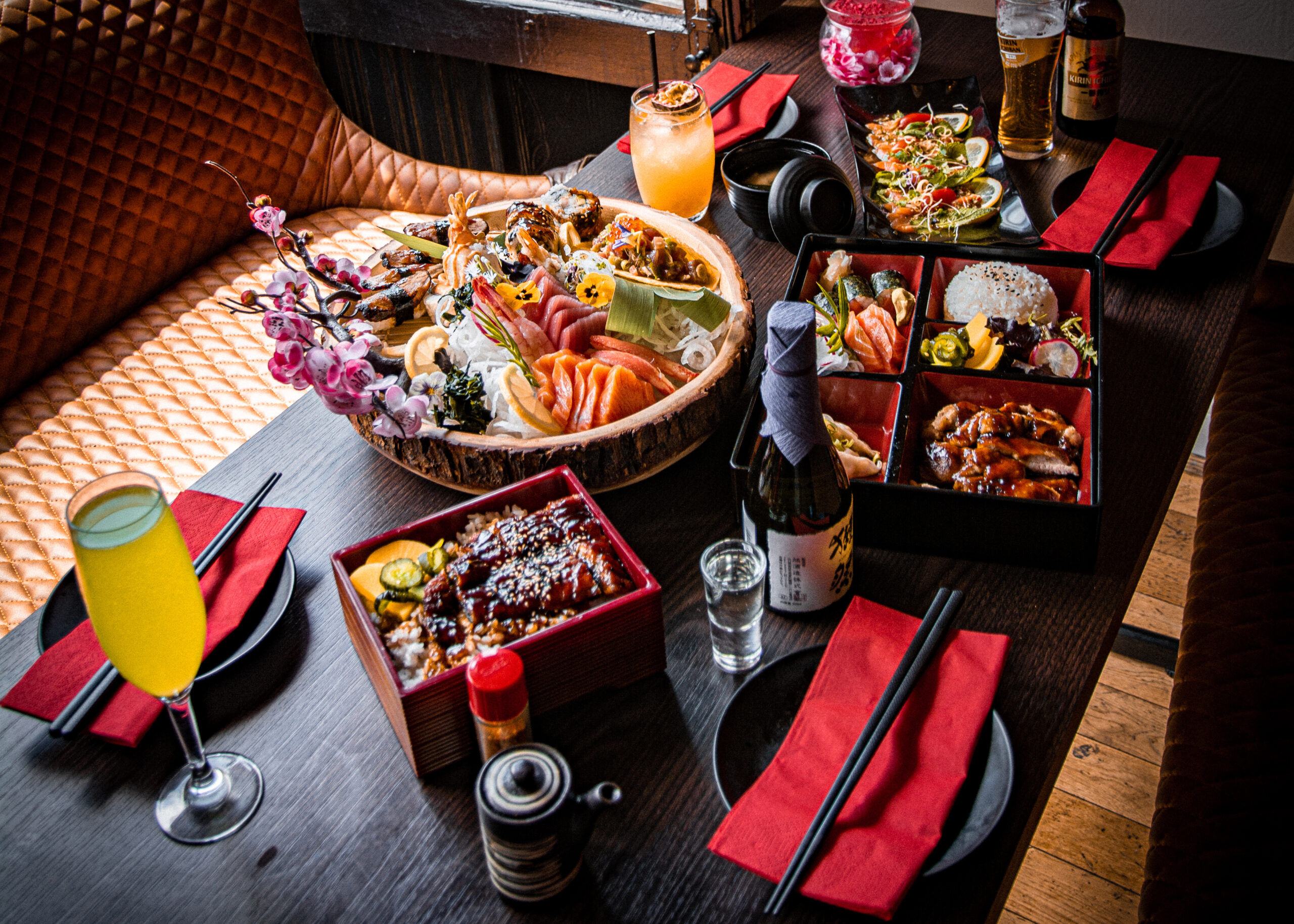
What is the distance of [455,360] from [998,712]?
88 centimetres

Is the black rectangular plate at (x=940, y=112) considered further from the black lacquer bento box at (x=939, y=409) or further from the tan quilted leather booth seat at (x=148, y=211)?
the tan quilted leather booth seat at (x=148, y=211)

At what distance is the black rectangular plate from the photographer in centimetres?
176

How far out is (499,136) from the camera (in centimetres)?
335

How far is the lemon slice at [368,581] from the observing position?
3.57 feet

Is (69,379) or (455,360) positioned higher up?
(455,360)

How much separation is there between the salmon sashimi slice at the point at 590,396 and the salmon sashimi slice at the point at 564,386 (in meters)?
0.01

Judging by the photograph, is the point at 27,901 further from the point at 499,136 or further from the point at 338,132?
the point at 499,136

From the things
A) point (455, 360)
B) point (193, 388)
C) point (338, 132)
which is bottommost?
point (193, 388)

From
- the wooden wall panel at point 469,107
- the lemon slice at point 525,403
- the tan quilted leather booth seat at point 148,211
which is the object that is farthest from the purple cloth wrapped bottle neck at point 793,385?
the wooden wall panel at point 469,107

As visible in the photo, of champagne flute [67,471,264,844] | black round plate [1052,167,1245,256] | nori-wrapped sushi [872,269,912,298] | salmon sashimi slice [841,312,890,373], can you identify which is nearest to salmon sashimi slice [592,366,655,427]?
salmon sashimi slice [841,312,890,373]

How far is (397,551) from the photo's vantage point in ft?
3.71

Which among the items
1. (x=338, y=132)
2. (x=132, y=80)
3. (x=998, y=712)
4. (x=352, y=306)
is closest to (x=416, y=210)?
(x=338, y=132)

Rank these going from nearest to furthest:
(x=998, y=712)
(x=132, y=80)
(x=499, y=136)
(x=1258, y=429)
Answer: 1. (x=998, y=712)
2. (x=1258, y=429)
3. (x=132, y=80)
4. (x=499, y=136)

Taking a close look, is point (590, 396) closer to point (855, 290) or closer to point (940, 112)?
point (855, 290)
